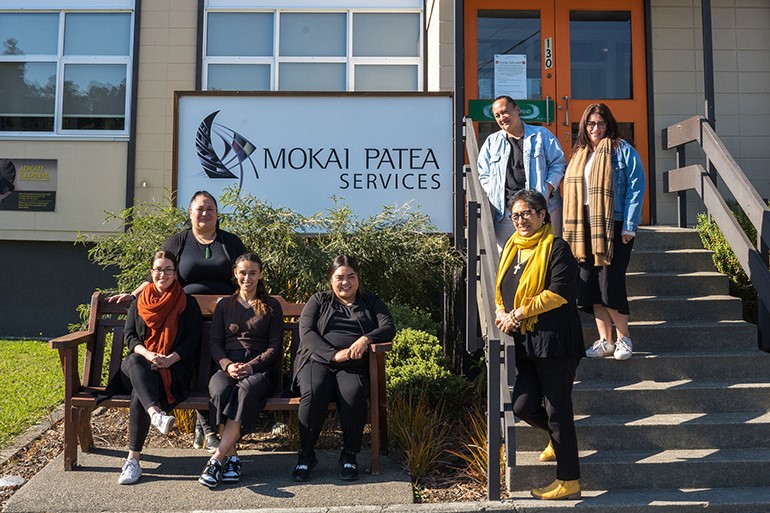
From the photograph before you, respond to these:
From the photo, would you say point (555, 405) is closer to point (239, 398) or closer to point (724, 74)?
point (239, 398)

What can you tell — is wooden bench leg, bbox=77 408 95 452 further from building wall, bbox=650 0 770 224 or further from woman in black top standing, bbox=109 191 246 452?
building wall, bbox=650 0 770 224

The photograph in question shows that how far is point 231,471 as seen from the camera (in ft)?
14.4

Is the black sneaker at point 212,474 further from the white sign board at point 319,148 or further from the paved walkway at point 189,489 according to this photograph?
the white sign board at point 319,148

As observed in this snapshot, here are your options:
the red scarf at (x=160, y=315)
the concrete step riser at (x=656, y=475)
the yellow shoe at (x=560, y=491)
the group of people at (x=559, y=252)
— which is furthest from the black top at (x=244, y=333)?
the yellow shoe at (x=560, y=491)

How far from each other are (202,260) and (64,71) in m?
6.04

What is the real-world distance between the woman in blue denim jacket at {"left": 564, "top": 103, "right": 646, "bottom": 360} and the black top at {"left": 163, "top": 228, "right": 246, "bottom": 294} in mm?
2421

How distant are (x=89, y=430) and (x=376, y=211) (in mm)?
3619

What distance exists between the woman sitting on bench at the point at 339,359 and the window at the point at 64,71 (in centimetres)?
593

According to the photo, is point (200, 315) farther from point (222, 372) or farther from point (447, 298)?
point (447, 298)

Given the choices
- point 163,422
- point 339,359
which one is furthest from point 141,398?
point 339,359

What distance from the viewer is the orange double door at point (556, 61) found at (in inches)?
332

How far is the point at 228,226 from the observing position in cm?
650

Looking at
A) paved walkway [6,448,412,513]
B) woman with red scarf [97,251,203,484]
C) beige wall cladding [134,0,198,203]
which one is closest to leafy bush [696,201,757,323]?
paved walkway [6,448,412,513]

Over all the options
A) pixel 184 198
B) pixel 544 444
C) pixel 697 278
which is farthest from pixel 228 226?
pixel 697 278
